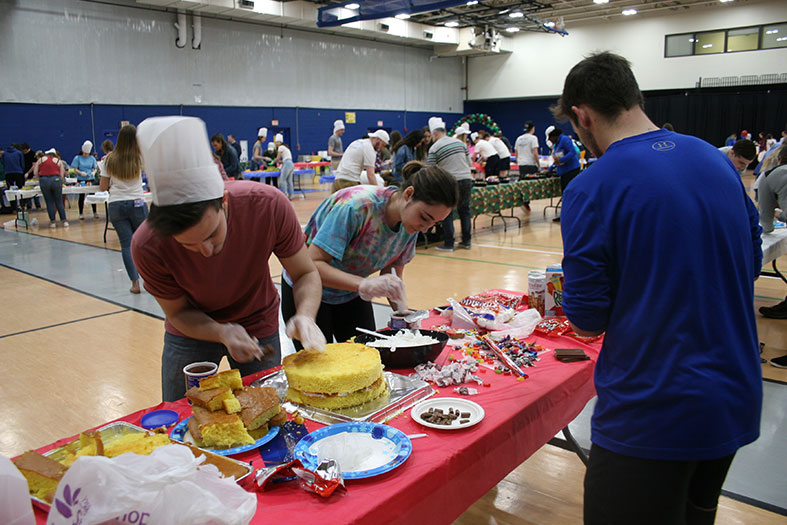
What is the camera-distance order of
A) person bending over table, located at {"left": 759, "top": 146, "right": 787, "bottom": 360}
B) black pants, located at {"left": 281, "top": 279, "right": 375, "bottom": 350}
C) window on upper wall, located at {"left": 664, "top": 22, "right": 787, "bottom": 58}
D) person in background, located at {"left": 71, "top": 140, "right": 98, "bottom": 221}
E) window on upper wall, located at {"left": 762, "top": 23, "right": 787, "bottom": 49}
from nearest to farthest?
1. black pants, located at {"left": 281, "top": 279, "right": 375, "bottom": 350}
2. person bending over table, located at {"left": 759, "top": 146, "right": 787, "bottom": 360}
3. person in background, located at {"left": 71, "top": 140, "right": 98, "bottom": 221}
4. window on upper wall, located at {"left": 762, "top": 23, "right": 787, "bottom": 49}
5. window on upper wall, located at {"left": 664, "top": 22, "right": 787, "bottom": 58}

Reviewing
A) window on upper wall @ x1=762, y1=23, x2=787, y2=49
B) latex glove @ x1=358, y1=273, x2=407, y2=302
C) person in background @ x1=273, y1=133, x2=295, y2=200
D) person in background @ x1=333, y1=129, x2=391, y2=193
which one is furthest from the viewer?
window on upper wall @ x1=762, y1=23, x2=787, y2=49

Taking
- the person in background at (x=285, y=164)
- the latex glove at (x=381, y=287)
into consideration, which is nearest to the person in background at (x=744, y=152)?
the latex glove at (x=381, y=287)

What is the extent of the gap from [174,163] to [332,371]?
668 millimetres

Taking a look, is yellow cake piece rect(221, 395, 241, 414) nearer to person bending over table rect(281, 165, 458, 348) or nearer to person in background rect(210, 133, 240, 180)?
person bending over table rect(281, 165, 458, 348)

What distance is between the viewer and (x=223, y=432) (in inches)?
52.2

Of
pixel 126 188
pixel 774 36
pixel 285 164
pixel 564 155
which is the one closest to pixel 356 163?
pixel 126 188

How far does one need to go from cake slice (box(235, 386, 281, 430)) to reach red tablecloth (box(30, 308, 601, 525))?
8 centimetres

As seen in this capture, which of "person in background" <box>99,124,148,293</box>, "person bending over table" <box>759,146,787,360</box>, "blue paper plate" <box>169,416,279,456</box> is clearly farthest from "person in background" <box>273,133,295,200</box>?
"blue paper plate" <box>169,416,279,456</box>

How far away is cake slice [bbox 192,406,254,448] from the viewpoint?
132cm

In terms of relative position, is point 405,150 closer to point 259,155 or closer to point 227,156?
point 227,156

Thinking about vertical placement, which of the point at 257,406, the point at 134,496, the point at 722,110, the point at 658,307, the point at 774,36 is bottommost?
the point at 257,406

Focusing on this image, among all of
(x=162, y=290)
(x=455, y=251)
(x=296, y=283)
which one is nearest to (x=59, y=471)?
(x=162, y=290)

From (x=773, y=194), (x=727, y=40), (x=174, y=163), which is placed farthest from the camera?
(x=727, y=40)

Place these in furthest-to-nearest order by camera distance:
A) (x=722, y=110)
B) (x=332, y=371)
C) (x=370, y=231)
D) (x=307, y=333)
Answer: (x=722, y=110) → (x=370, y=231) → (x=307, y=333) → (x=332, y=371)
